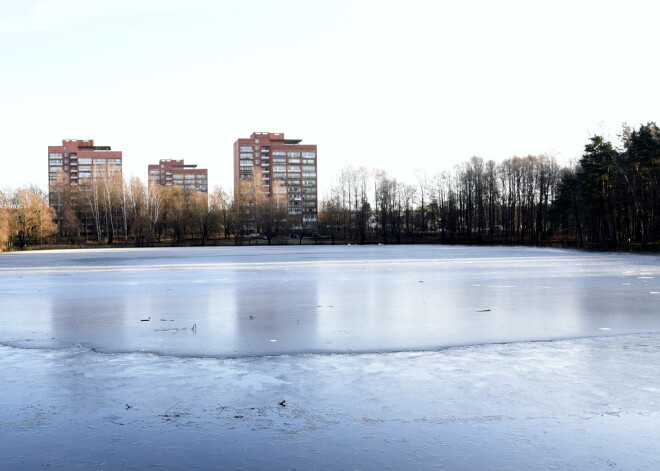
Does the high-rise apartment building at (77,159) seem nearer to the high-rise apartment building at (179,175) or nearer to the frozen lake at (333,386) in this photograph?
the high-rise apartment building at (179,175)

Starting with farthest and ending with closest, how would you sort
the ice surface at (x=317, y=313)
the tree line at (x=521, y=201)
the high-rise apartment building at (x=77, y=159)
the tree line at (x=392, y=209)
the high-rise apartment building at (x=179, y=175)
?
the high-rise apartment building at (x=179, y=175), the high-rise apartment building at (x=77, y=159), the tree line at (x=392, y=209), the tree line at (x=521, y=201), the ice surface at (x=317, y=313)

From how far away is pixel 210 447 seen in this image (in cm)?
405

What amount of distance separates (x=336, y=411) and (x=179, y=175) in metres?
184

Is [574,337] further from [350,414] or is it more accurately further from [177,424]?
[177,424]

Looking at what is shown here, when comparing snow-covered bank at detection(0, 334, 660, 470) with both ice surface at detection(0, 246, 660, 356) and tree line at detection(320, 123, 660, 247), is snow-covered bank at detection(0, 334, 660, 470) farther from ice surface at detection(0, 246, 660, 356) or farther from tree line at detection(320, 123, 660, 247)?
tree line at detection(320, 123, 660, 247)

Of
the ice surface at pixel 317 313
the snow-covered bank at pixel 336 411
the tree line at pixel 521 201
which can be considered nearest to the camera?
the snow-covered bank at pixel 336 411

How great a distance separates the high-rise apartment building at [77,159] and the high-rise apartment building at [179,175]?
91.6ft

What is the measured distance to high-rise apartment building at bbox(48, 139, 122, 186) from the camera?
144 meters

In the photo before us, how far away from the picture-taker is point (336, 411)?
486 centimetres

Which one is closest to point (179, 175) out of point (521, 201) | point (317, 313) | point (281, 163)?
point (281, 163)

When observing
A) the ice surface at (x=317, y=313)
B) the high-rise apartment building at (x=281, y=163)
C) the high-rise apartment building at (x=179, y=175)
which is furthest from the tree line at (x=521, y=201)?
the high-rise apartment building at (x=179, y=175)

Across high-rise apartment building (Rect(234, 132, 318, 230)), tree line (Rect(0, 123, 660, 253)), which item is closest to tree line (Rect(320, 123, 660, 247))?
tree line (Rect(0, 123, 660, 253))

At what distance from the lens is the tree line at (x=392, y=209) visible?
60281 mm

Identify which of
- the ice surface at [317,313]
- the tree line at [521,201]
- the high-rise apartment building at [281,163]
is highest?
the high-rise apartment building at [281,163]
